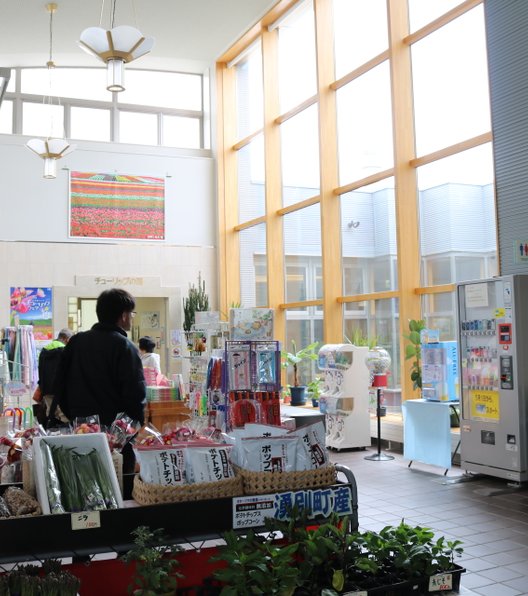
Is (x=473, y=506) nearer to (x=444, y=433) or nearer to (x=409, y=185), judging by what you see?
(x=444, y=433)

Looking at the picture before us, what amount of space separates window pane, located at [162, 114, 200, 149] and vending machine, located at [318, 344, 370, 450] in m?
6.97

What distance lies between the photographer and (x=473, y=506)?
551cm

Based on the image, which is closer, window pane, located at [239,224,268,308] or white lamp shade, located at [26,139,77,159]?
white lamp shade, located at [26,139,77,159]

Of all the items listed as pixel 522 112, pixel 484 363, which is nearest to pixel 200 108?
pixel 522 112

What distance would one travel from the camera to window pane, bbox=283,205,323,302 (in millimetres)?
11055

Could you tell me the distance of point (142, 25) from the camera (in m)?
11.0

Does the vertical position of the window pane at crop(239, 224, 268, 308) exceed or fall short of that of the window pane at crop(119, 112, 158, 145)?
it falls short

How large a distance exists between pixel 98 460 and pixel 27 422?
7.10 metres

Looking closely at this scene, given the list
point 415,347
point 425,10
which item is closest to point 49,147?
point 425,10

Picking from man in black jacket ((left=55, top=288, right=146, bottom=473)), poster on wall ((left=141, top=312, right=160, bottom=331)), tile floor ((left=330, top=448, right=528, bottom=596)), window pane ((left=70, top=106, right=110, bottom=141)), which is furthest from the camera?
poster on wall ((left=141, top=312, right=160, bottom=331))

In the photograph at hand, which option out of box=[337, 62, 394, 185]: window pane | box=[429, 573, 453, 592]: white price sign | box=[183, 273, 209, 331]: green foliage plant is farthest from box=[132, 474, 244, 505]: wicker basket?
box=[183, 273, 209, 331]: green foliage plant

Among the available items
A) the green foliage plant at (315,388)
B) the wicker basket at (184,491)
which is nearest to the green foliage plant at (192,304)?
the green foliage plant at (315,388)

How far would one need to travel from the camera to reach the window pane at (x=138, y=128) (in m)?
13.2

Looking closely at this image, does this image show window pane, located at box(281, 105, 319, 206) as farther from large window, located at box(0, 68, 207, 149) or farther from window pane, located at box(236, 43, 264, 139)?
large window, located at box(0, 68, 207, 149)
